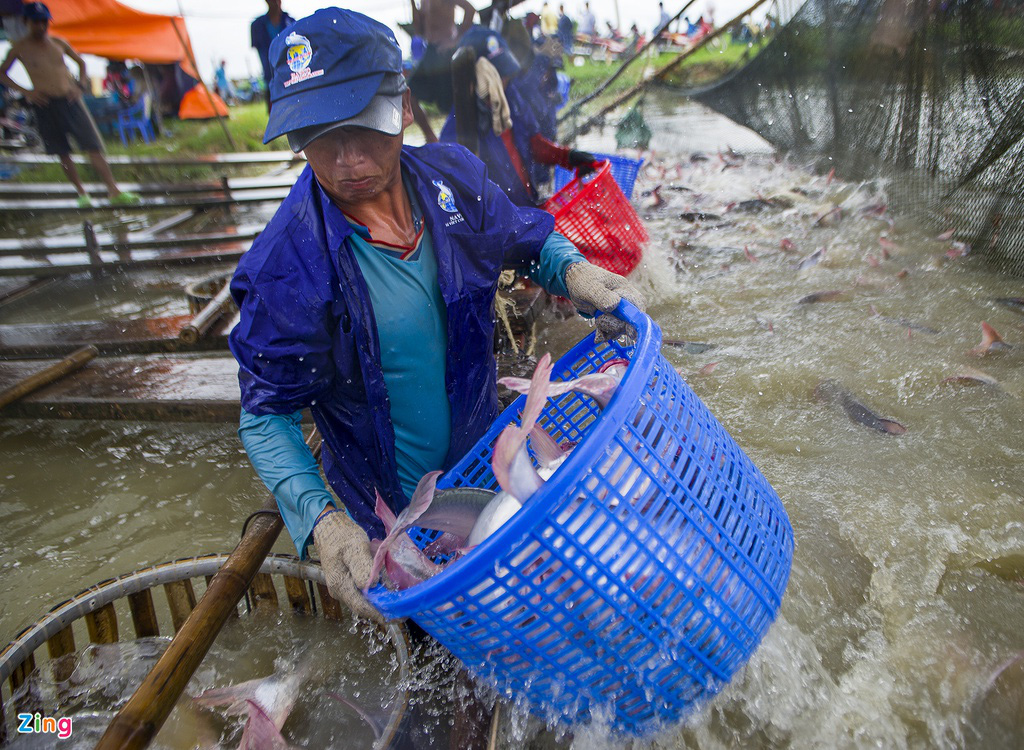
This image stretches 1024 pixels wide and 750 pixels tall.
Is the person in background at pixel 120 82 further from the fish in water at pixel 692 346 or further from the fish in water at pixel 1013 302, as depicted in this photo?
the fish in water at pixel 1013 302

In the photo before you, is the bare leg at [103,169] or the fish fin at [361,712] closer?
the fish fin at [361,712]

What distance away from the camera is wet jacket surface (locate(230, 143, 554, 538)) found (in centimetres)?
160

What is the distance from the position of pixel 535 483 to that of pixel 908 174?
6026 millimetres

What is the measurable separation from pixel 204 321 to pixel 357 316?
285 centimetres

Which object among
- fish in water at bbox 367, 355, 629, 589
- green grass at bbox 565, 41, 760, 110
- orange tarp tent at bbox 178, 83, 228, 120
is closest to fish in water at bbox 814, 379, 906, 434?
fish in water at bbox 367, 355, 629, 589

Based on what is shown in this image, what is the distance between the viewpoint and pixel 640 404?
43.9 inches

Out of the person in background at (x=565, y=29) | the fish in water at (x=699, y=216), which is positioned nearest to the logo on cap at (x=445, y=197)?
the fish in water at (x=699, y=216)

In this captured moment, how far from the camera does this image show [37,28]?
7945 mm

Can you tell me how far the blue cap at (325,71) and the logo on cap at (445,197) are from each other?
35cm

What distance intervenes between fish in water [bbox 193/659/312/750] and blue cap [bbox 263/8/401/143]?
4.98ft

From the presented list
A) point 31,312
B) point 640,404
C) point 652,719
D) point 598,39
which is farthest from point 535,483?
point 598,39

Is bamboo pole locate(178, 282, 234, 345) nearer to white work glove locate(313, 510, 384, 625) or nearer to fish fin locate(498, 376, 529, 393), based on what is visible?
white work glove locate(313, 510, 384, 625)

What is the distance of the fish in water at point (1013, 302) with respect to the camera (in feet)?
13.5

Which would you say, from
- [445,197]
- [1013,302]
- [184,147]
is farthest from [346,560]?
[184,147]
